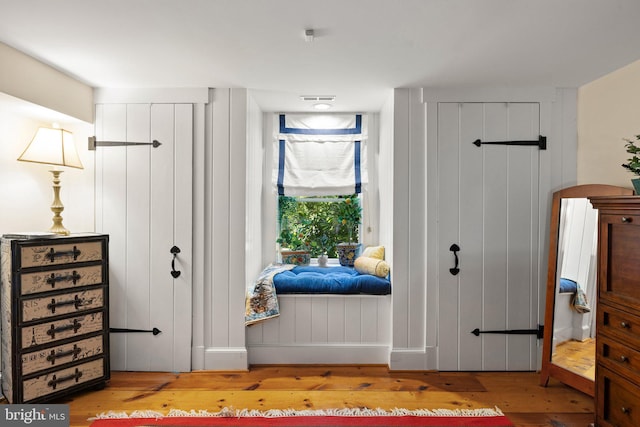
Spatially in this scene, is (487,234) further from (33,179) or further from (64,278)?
(33,179)

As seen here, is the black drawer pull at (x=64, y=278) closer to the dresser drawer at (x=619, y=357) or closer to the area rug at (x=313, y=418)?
the area rug at (x=313, y=418)

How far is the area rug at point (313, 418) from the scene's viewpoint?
Result: 7.79ft

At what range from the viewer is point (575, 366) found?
270cm

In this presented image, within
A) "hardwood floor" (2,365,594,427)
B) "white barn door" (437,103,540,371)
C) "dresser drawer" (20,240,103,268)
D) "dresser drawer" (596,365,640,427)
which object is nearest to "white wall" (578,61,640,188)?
"white barn door" (437,103,540,371)

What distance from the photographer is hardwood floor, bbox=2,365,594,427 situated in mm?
2567

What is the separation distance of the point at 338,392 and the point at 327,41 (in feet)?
7.76

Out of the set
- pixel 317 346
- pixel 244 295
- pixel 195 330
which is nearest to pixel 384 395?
pixel 317 346

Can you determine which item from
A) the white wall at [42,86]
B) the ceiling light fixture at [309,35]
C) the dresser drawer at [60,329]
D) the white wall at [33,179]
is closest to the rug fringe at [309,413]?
the dresser drawer at [60,329]

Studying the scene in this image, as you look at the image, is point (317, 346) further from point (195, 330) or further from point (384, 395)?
point (195, 330)

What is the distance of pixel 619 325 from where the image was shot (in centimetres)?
211

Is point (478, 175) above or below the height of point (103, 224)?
above

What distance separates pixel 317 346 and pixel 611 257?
220 centimetres

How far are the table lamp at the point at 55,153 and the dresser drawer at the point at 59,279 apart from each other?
30 centimetres

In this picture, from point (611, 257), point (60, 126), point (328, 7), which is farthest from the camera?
point (60, 126)
